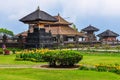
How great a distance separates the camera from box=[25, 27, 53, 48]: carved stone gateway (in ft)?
194

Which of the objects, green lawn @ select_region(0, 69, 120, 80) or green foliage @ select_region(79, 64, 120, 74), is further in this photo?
green foliage @ select_region(79, 64, 120, 74)

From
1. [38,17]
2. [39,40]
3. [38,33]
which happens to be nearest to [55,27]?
[38,17]

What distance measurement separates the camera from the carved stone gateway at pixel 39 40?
59.1 m

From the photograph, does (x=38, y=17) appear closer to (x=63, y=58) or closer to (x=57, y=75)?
(x=63, y=58)

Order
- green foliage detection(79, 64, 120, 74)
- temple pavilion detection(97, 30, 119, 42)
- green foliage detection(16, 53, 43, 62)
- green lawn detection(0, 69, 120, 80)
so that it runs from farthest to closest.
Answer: temple pavilion detection(97, 30, 119, 42) < green foliage detection(16, 53, 43, 62) < green foliage detection(79, 64, 120, 74) < green lawn detection(0, 69, 120, 80)

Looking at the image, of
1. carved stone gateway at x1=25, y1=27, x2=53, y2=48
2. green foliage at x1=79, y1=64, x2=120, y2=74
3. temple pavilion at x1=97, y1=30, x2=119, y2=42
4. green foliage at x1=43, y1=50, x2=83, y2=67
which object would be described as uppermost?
temple pavilion at x1=97, y1=30, x2=119, y2=42

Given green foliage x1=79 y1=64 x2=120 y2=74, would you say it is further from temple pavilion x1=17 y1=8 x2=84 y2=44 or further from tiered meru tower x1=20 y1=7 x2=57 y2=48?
temple pavilion x1=17 y1=8 x2=84 y2=44

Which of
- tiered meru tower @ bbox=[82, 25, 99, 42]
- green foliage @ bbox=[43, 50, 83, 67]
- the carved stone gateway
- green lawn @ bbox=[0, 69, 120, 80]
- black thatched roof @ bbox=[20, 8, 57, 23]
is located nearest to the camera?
green lawn @ bbox=[0, 69, 120, 80]

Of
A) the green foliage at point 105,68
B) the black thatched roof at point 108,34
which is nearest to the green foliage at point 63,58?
the green foliage at point 105,68

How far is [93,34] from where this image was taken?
303 feet

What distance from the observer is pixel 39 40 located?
59.2 metres

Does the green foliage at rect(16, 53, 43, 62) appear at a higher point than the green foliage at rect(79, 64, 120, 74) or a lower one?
higher

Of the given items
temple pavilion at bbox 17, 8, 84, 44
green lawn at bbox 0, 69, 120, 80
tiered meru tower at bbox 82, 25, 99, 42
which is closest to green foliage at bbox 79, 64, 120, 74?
green lawn at bbox 0, 69, 120, 80

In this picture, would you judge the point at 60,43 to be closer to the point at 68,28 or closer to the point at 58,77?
the point at 68,28
